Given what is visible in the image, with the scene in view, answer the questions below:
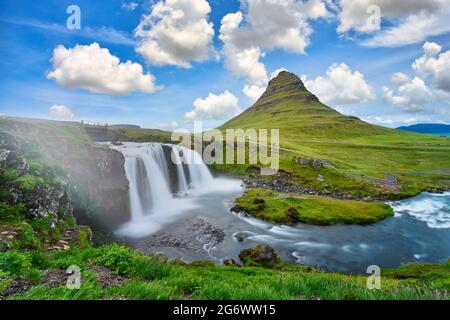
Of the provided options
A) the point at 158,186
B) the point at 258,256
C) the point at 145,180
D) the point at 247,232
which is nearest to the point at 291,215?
the point at 247,232

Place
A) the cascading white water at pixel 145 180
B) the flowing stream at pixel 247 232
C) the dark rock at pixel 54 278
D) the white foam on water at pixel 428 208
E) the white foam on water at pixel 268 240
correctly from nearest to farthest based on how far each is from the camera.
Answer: the dark rock at pixel 54 278, the flowing stream at pixel 247 232, the white foam on water at pixel 268 240, the cascading white water at pixel 145 180, the white foam on water at pixel 428 208

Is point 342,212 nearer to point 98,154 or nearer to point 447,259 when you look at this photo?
point 447,259

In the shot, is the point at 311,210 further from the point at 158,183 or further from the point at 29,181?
the point at 29,181

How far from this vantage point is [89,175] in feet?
119

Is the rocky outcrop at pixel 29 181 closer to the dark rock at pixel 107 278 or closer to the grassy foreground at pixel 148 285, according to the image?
the grassy foreground at pixel 148 285

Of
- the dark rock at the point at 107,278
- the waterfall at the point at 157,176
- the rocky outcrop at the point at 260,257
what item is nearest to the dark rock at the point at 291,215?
the rocky outcrop at the point at 260,257

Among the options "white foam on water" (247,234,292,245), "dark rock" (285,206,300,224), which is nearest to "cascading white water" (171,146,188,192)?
"dark rock" (285,206,300,224)

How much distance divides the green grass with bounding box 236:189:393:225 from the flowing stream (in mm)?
1589

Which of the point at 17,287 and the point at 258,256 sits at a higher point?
the point at 17,287

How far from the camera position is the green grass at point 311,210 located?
4266 centimetres

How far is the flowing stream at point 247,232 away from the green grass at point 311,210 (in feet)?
5.21

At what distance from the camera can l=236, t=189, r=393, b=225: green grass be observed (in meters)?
42.7

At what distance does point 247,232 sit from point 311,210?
13961 millimetres
